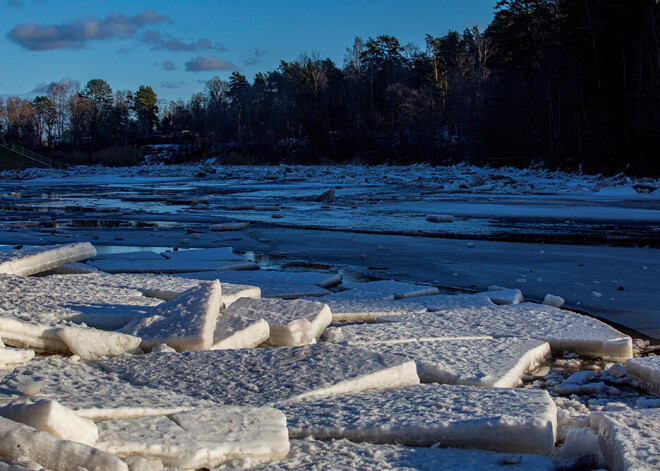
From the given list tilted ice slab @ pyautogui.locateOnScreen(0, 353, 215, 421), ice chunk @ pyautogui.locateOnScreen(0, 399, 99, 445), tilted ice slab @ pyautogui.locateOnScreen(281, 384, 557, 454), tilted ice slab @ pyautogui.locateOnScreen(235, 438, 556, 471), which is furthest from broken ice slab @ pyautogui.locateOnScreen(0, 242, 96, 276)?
tilted ice slab @ pyautogui.locateOnScreen(235, 438, 556, 471)

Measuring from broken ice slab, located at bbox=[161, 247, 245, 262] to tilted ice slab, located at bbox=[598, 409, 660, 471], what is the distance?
14.1 feet

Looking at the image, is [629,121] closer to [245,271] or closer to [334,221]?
[334,221]

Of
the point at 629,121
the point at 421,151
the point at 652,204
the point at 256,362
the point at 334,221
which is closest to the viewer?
the point at 256,362

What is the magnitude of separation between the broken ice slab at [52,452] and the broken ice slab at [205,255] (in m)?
4.36

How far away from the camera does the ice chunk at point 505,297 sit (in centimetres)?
391

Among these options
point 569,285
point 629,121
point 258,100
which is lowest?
point 569,285

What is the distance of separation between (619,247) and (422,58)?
59872 mm

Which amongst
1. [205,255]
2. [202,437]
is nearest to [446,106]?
[205,255]

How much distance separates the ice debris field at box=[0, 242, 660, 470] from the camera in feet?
5.14

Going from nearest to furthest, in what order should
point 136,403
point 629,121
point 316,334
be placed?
point 136,403 < point 316,334 < point 629,121

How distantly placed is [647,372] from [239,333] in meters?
1.68

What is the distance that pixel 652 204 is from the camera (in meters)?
12.9

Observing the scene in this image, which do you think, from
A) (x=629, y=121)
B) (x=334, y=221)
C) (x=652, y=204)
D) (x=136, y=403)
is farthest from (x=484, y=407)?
(x=629, y=121)

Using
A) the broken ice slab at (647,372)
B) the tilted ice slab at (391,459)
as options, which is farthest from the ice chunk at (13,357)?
the broken ice slab at (647,372)
